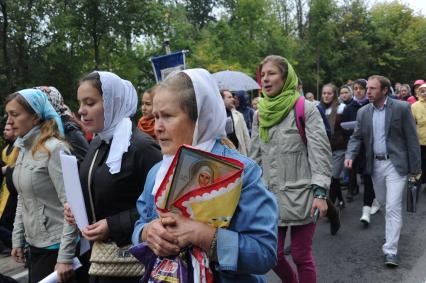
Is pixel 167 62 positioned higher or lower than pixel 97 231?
higher

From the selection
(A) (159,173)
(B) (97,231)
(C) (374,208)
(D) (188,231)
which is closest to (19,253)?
(B) (97,231)

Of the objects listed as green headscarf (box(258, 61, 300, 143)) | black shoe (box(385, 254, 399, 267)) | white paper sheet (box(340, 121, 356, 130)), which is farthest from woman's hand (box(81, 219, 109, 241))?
white paper sheet (box(340, 121, 356, 130))

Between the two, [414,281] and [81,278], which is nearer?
[81,278]

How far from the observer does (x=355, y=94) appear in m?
7.43

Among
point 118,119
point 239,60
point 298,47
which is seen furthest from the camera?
point 298,47

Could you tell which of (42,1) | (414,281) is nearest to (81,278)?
(414,281)

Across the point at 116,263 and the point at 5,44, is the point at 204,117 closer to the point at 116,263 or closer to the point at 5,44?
the point at 116,263

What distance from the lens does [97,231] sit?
2188 mm

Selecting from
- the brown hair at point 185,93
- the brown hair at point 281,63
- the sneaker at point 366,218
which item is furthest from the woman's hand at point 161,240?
the sneaker at point 366,218

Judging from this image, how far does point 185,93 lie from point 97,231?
998 millimetres

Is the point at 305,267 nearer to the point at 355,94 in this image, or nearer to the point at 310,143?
the point at 310,143

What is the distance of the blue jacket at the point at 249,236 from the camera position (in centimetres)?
145

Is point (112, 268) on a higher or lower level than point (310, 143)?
lower

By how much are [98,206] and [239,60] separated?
21.4m
